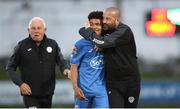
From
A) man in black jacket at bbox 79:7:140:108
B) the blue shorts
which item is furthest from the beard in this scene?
the blue shorts

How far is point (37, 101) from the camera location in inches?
388

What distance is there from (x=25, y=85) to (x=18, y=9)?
85.3 ft

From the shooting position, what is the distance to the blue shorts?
9.20m

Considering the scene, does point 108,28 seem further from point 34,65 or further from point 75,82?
point 34,65

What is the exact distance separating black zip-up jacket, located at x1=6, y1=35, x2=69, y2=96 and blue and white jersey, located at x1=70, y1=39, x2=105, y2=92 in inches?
25.5

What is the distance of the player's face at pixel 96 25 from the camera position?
30.0 feet

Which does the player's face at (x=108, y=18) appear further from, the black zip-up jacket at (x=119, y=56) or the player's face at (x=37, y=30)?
the player's face at (x=37, y=30)

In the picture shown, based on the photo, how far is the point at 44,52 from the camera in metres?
9.83

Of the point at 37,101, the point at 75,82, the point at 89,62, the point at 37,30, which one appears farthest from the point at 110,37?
the point at 37,101

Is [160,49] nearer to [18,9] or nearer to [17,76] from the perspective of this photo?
[18,9]

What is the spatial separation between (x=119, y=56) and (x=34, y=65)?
1222 mm

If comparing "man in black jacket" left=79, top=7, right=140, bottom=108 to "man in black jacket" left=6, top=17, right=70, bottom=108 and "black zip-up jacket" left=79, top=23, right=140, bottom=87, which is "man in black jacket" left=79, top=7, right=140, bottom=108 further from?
"man in black jacket" left=6, top=17, right=70, bottom=108

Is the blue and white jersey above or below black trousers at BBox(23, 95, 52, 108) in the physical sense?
above

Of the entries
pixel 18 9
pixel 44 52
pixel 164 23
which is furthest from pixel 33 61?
pixel 18 9
